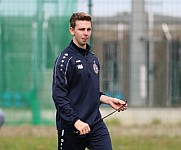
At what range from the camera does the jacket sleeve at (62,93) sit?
23.4 feet

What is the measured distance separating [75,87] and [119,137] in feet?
23.3

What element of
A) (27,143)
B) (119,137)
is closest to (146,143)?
(119,137)

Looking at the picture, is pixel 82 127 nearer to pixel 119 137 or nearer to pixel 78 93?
pixel 78 93

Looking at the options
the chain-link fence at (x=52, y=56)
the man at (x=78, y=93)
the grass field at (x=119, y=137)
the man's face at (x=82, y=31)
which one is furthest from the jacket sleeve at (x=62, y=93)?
the chain-link fence at (x=52, y=56)

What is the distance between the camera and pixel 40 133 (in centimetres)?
1521

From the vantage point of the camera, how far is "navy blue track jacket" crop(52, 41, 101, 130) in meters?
7.19

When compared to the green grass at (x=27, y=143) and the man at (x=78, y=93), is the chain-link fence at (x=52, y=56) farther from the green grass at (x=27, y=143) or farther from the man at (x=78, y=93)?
the man at (x=78, y=93)

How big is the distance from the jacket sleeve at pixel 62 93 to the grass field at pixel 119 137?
17.9ft

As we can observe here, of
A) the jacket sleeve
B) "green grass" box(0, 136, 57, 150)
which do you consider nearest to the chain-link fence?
"green grass" box(0, 136, 57, 150)

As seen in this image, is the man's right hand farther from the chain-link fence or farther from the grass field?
the chain-link fence

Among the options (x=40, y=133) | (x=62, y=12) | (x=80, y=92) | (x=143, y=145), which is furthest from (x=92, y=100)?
(x=62, y=12)

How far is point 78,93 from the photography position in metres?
7.32

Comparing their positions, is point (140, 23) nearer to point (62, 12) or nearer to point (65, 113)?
point (62, 12)

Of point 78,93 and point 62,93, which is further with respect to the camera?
point 78,93
